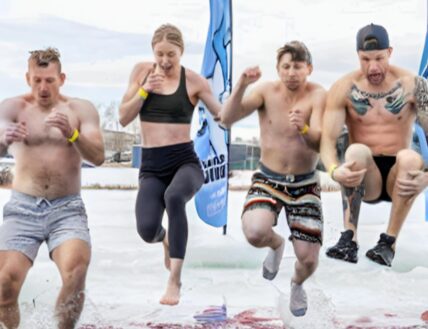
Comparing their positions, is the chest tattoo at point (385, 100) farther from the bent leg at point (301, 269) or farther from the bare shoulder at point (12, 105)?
the bare shoulder at point (12, 105)

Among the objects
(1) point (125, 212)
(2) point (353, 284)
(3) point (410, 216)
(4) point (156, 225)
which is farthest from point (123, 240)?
(3) point (410, 216)

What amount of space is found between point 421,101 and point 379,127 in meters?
0.34

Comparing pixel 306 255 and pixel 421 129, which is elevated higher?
pixel 421 129

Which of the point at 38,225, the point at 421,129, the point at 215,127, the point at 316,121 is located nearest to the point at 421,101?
the point at 421,129

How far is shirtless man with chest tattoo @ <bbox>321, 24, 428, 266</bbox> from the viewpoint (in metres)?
5.95

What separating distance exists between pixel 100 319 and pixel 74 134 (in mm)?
1782

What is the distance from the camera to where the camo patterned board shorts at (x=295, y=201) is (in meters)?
6.00

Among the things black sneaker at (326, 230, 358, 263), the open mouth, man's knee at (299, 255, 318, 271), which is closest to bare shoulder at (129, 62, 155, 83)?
the open mouth

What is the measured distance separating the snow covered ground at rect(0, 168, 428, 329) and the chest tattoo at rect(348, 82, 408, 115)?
3.99ft

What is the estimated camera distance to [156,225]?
5.87m

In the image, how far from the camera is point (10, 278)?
5.82m

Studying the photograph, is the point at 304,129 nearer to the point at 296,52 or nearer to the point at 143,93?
the point at 296,52

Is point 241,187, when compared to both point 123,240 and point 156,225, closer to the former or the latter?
point 123,240

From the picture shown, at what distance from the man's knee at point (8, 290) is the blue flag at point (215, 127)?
1612mm
